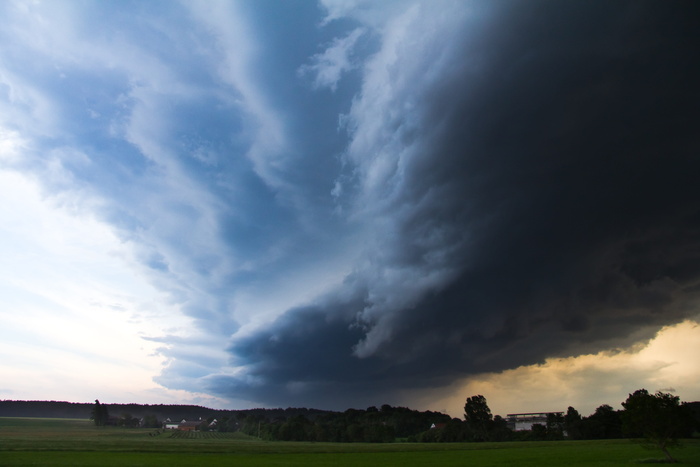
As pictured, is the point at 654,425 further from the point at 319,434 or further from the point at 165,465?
the point at 319,434

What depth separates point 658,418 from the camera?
208 ft

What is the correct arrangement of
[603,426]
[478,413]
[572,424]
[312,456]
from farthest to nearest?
[478,413]
[572,424]
[603,426]
[312,456]

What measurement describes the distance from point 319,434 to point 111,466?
14618cm

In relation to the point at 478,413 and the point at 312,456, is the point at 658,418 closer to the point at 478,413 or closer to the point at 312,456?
the point at 312,456

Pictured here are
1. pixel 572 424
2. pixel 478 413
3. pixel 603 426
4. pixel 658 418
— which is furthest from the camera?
pixel 478 413

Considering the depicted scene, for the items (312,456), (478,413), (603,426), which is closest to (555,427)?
(603,426)

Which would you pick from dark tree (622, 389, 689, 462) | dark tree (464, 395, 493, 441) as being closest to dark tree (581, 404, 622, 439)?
dark tree (464, 395, 493, 441)

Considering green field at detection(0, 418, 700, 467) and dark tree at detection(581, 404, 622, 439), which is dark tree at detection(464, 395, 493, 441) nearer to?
dark tree at detection(581, 404, 622, 439)

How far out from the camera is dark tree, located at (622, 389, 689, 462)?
62.4m

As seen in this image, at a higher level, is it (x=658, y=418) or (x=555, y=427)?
(x=555, y=427)

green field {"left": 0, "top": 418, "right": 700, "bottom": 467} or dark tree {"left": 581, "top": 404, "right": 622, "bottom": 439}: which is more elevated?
dark tree {"left": 581, "top": 404, "right": 622, "bottom": 439}

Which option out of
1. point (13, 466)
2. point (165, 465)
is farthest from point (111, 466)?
point (13, 466)

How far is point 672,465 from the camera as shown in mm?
55906

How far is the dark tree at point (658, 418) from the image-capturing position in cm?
6244
